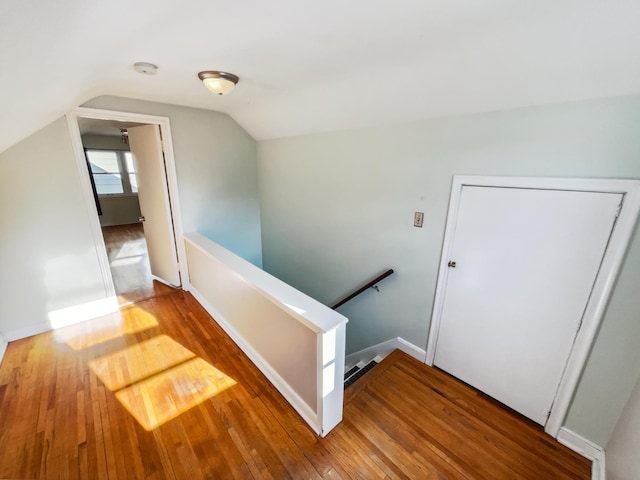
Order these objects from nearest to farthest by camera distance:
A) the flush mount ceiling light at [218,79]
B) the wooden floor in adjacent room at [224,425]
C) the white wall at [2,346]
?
the wooden floor in adjacent room at [224,425]
the flush mount ceiling light at [218,79]
the white wall at [2,346]

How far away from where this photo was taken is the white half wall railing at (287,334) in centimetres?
151

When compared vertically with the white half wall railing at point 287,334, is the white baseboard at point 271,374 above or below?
below

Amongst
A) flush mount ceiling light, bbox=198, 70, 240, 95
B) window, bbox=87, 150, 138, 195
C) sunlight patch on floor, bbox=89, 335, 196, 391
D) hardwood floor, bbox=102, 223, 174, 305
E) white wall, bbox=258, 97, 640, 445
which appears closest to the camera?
white wall, bbox=258, 97, 640, 445

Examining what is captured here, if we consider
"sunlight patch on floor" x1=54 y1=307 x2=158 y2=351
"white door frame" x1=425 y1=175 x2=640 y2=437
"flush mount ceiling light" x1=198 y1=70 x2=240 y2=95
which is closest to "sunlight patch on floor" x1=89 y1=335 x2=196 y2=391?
"sunlight patch on floor" x1=54 y1=307 x2=158 y2=351

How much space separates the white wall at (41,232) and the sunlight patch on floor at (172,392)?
4.74ft

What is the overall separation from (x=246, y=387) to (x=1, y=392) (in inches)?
69.0

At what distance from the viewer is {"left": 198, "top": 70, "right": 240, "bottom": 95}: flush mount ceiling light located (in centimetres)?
180

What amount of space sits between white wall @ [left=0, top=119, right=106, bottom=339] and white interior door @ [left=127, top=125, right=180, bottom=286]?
708 mm

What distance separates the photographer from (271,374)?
6.68ft

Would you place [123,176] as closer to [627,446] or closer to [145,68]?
[145,68]

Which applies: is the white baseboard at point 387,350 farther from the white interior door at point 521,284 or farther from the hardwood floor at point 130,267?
the hardwood floor at point 130,267

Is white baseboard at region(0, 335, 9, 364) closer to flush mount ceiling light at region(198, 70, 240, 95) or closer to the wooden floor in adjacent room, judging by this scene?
the wooden floor in adjacent room

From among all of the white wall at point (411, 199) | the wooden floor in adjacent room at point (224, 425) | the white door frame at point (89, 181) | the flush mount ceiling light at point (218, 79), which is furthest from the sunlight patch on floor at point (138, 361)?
the flush mount ceiling light at point (218, 79)

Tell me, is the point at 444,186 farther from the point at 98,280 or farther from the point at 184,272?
the point at 98,280
